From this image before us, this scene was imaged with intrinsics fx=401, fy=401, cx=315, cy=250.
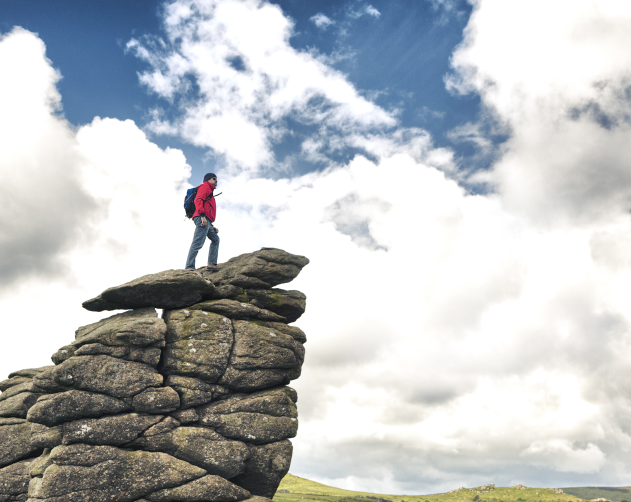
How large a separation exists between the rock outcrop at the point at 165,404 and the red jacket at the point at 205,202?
540 centimetres

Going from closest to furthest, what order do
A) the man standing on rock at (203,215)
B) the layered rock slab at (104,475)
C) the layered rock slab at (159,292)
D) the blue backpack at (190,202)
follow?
the layered rock slab at (104,475) → the layered rock slab at (159,292) → the man standing on rock at (203,215) → the blue backpack at (190,202)

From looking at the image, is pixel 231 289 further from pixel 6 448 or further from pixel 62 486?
pixel 6 448

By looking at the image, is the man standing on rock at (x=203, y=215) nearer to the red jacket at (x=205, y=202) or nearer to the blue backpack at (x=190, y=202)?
the red jacket at (x=205, y=202)

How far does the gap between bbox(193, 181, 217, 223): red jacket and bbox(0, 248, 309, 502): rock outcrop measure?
17.7 feet

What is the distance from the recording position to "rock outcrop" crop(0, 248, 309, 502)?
2338cm

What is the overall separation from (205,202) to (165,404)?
611 inches

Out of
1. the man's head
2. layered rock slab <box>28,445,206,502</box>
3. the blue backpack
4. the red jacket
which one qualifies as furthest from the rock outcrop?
the man's head

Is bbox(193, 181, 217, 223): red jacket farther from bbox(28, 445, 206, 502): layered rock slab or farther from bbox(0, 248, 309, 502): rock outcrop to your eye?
bbox(28, 445, 206, 502): layered rock slab

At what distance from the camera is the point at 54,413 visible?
2391 cm

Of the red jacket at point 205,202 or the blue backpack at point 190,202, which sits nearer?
the red jacket at point 205,202

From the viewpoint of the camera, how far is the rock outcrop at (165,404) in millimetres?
23375

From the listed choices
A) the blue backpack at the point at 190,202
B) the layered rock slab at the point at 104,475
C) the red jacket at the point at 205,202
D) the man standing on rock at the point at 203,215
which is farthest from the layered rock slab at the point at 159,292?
the layered rock slab at the point at 104,475

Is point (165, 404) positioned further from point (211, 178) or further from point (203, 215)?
point (211, 178)

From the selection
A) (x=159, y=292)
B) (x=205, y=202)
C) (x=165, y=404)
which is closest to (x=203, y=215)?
(x=205, y=202)
